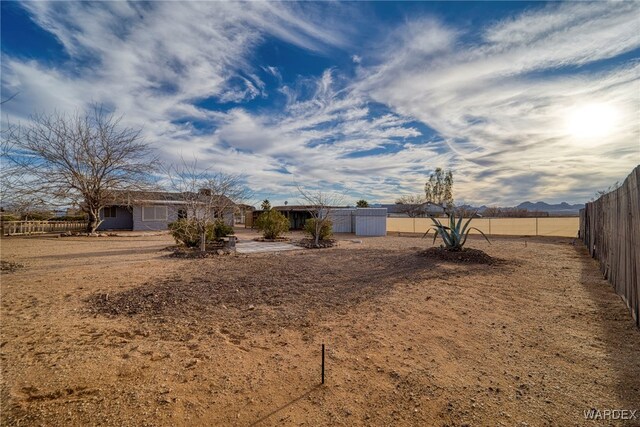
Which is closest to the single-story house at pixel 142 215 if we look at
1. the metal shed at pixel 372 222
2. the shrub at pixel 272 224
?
the shrub at pixel 272 224

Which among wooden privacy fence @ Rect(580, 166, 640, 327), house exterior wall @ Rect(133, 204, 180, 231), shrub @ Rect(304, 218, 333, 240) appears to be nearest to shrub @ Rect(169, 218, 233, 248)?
shrub @ Rect(304, 218, 333, 240)

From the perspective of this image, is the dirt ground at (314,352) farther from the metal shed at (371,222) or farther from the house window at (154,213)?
the house window at (154,213)

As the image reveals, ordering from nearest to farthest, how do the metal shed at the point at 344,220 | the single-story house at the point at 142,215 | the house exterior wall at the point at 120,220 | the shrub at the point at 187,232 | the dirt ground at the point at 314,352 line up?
the dirt ground at the point at 314,352 → the shrub at the point at 187,232 → the metal shed at the point at 344,220 → the single-story house at the point at 142,215 → the house exterior wall at the point at 120,220

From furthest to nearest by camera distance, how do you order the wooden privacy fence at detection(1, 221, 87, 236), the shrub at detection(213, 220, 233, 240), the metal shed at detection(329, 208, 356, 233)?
1. the metal shed at detection(329, 208, 356, 233)
2. the wooden privacy fence at detection(1, 221, 87, 236)
3. the shrub at detection(213, 220, 233, 240)

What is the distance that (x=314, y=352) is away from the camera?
3.32 metres

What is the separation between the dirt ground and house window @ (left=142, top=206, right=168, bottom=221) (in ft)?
61.1

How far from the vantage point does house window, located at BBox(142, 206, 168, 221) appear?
23906 millimetres

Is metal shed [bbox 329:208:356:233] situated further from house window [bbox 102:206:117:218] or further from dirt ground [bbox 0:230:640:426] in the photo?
house window [bbox 102:206:117:218]

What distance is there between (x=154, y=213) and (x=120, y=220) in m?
2.61

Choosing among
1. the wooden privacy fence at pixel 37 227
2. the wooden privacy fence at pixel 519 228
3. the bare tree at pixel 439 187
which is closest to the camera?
the wooden privacy fence at pixel 37 227

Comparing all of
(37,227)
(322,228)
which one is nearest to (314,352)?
(322,228)

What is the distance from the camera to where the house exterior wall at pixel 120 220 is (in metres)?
23.6

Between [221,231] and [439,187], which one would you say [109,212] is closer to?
[221,231]

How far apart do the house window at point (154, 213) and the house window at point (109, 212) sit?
234 centimetres
